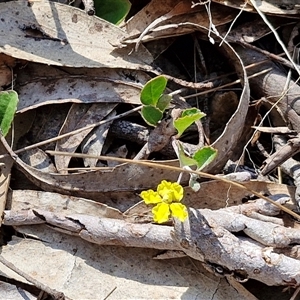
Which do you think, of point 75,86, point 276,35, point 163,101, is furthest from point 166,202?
point 276,35

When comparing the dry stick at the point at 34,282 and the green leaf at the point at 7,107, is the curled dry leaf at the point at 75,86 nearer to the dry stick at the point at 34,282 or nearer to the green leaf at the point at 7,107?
the green leaf at the point at 7,107

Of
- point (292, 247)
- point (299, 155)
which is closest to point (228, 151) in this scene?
point (299, 155)

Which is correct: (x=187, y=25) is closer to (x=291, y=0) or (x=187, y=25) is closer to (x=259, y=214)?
(x=291, y=0)

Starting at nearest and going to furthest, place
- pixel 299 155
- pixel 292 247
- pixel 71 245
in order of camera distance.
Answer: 1. pixel 292 247
2. pixel 71 245
3. pixel 299 155

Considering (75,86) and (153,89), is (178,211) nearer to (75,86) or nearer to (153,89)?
(153,89)

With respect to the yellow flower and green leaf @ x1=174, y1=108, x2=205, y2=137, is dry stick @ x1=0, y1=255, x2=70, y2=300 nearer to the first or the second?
the yellow flower

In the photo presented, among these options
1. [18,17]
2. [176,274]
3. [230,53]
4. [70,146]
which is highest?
[18,17]

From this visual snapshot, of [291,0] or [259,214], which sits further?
[291,0]

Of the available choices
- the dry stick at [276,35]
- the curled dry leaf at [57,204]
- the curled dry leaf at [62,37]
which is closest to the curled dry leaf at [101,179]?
the curled dry leaf at [57,204]

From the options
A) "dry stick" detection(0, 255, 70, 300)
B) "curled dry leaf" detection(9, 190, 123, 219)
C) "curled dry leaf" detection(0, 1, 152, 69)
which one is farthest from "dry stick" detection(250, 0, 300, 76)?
"dry stick" detection(0, 255, 70, 300)
